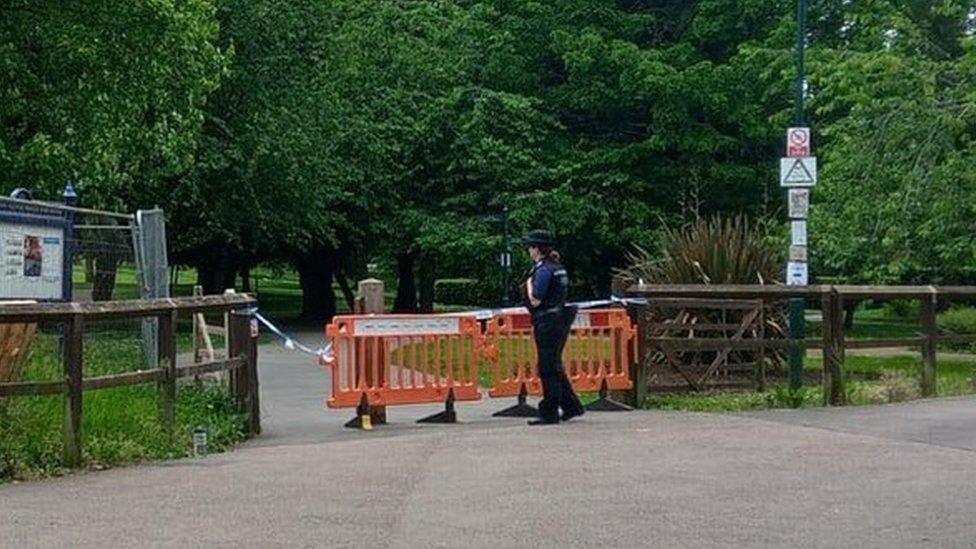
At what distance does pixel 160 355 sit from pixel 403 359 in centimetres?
302

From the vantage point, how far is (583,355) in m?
14.8

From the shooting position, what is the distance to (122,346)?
554 inches

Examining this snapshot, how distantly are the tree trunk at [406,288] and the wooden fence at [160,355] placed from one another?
29.3m

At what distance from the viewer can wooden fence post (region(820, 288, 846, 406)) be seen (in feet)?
48.4

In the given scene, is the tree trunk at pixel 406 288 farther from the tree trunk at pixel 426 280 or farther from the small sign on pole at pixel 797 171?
the small sign on pole at pixel 797 171

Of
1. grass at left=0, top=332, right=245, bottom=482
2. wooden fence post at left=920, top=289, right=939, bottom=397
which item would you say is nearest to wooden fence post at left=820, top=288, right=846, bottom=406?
wooden fence post at left=920, top=289, right=939, bottom=397

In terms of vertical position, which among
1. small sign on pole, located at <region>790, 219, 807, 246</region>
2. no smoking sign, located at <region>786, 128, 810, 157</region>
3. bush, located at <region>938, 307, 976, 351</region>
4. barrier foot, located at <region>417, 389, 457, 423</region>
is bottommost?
barrier foot, located at <region>417, 389, 457, 423</region>

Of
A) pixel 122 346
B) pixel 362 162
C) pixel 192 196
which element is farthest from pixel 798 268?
pixel 362 162

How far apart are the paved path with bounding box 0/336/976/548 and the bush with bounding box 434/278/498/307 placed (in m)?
43.1

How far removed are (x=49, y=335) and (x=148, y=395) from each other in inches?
71.6

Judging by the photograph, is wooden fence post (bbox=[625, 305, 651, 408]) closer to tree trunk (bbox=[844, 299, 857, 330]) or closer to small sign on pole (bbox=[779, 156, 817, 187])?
tree trunk (bbox=[844, 299, 857, 330])

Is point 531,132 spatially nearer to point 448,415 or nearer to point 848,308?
point 848,308

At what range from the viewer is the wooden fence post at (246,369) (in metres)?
13.3

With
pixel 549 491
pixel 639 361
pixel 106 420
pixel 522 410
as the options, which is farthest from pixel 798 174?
pixel 106 420
